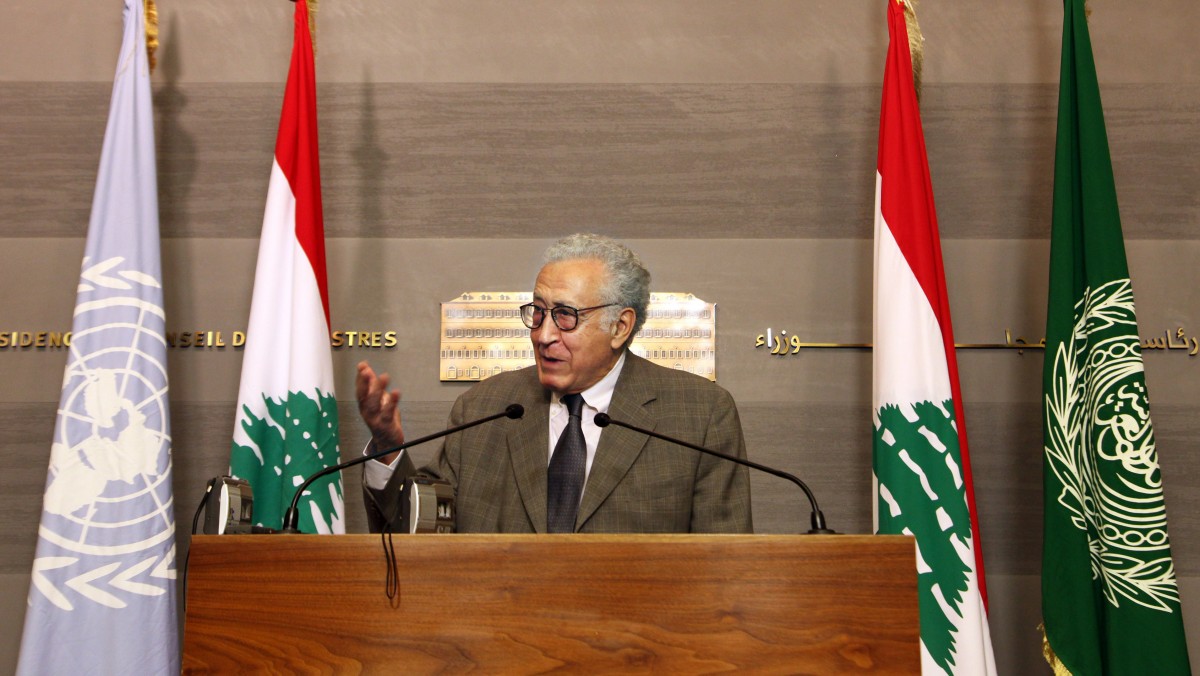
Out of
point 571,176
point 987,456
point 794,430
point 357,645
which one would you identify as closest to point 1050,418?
point 987,456

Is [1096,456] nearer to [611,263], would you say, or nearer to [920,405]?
[920,405]

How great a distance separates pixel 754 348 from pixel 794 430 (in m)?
0.34

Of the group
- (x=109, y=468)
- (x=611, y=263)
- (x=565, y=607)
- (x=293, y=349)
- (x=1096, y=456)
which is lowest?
(x=565, y=607)

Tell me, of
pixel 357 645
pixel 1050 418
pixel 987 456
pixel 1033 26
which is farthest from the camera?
pixel 1033 26

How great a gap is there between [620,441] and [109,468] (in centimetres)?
163

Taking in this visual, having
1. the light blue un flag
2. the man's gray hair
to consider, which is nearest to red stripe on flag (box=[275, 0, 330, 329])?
the light blue un flag

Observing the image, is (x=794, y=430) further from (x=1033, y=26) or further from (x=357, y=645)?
(x=357, y=645)

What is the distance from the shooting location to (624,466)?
2875mm

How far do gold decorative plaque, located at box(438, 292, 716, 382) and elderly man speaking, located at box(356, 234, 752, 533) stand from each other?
0.85 m

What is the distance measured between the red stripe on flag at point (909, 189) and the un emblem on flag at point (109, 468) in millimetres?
2468

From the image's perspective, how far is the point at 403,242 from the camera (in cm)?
412

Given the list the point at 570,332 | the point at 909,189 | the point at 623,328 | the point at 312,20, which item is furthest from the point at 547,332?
the point at 312,20

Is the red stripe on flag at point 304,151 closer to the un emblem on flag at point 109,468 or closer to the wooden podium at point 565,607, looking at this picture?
the un emblem on flag at point 109,468

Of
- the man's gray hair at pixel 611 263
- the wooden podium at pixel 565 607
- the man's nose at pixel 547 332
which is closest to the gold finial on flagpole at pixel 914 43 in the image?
the man's gray hair at pixel 611 263
